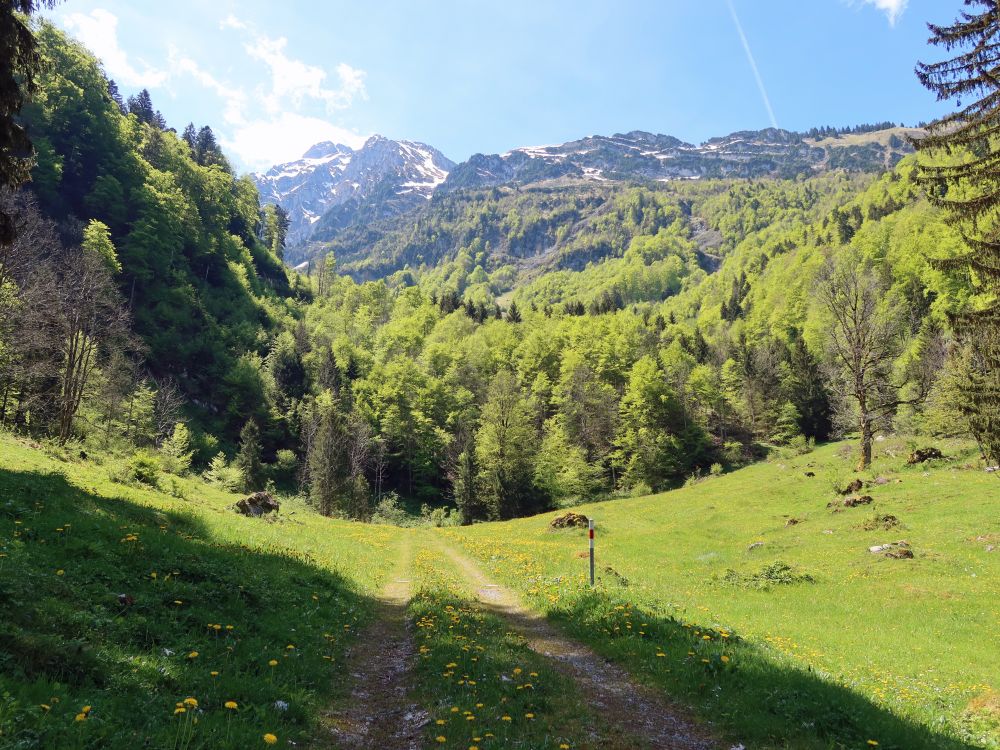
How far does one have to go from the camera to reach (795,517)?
3478 centimetres

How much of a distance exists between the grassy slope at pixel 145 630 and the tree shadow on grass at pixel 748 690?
5911mm

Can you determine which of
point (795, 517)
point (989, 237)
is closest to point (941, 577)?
point (989, 237)

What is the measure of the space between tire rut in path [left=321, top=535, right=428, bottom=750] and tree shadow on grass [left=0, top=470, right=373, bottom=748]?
43 centimetres

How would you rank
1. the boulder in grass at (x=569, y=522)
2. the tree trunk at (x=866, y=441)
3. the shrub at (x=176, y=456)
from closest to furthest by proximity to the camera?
the boulder in grass at (x=569, y=522)
the tree trunk at (x=866, y=441)
the shrub at (x=176, y=456)

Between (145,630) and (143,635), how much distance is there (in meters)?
Result: 0.15

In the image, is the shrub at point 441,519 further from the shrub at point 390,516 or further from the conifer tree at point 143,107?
the conifer tree at point 143,107

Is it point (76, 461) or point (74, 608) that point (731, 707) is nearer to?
point (74, 608)

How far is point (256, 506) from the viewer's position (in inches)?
1193

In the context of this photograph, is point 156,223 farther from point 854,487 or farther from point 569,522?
point 854,487

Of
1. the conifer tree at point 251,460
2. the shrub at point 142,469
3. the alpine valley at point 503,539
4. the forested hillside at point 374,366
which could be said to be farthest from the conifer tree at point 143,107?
the shrub at point 142,469

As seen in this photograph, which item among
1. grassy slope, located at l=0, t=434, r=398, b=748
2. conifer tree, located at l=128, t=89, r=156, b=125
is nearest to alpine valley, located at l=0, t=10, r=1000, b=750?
grassy slope, located at l=0, t=434, r=398, b=748

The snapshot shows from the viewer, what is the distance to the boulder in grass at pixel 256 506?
2925cm

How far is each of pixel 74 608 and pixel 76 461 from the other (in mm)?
24405

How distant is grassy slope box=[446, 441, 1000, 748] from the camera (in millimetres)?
A: 8258
